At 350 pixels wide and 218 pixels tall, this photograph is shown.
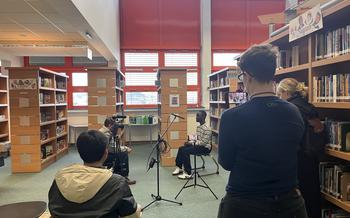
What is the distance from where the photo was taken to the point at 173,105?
6.07m

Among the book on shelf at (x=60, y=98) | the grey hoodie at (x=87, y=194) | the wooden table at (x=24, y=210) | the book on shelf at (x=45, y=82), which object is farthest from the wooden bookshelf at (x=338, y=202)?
the book on shelf at (x=60, y=98)

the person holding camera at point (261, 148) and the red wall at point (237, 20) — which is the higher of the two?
the red wall at point (237, 20)

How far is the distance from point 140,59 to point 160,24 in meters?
1.25

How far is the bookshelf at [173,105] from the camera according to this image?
19.9 feet

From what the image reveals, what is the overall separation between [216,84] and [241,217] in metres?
6.96

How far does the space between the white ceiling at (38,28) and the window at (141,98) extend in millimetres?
2012

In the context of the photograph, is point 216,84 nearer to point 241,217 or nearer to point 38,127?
point 38,127

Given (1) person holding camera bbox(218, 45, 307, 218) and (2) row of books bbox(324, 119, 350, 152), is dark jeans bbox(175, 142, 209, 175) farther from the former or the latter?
(1) person holding camera bbox(218, 45, 307, 218)

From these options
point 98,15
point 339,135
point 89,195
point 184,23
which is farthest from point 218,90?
point 89,195

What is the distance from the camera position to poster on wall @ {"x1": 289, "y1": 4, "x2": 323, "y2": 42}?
231 centimetres

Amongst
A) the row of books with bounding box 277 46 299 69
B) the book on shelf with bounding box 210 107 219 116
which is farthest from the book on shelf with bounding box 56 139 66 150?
the row of books with bounding box 277 46 299 69

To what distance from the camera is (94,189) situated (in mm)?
1643

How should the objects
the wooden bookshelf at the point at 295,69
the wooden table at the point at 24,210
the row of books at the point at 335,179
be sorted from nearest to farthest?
1. the row of books at the point at 335,179
2. the wooden table at the point at 24,210
3. the wooden bookshelf at the point at 295,69

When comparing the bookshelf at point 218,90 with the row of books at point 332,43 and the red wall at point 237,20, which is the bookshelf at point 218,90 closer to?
the red wall at point 237,20
